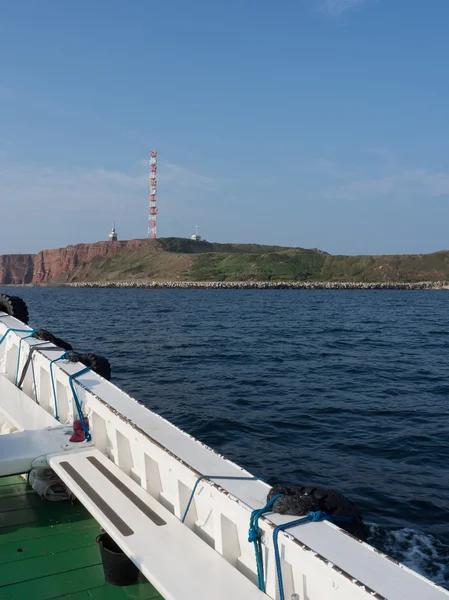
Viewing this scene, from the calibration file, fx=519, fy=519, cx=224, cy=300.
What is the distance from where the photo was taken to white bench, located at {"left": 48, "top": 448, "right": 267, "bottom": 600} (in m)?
3.11

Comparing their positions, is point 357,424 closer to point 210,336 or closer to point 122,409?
point 122,409

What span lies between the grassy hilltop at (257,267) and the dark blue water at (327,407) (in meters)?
106

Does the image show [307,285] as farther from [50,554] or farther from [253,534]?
[253,534]

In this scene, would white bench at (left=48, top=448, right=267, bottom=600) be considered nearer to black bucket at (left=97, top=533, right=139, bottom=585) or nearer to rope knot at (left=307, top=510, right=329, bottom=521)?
black bucket at (left=97, top=533, right=139, bottom=585)

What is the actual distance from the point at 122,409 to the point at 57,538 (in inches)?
52.3

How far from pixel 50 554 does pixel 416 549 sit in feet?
16.0

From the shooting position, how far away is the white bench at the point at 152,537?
10.2ft

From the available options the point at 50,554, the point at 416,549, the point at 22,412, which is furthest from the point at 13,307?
the point at 416,549

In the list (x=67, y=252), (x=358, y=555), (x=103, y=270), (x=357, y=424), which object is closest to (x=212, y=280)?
(x=103, y=270)

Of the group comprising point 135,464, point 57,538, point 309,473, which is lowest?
point 309,473

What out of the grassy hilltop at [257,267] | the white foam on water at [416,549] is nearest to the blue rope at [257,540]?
the white foam on water at [416,549]

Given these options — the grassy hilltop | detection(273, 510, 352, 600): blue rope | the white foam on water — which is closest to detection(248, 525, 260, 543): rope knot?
detection(273, 510, 352, 600): blue rope

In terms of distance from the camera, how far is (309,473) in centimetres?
909

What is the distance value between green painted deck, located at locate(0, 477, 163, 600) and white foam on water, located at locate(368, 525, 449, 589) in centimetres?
406
